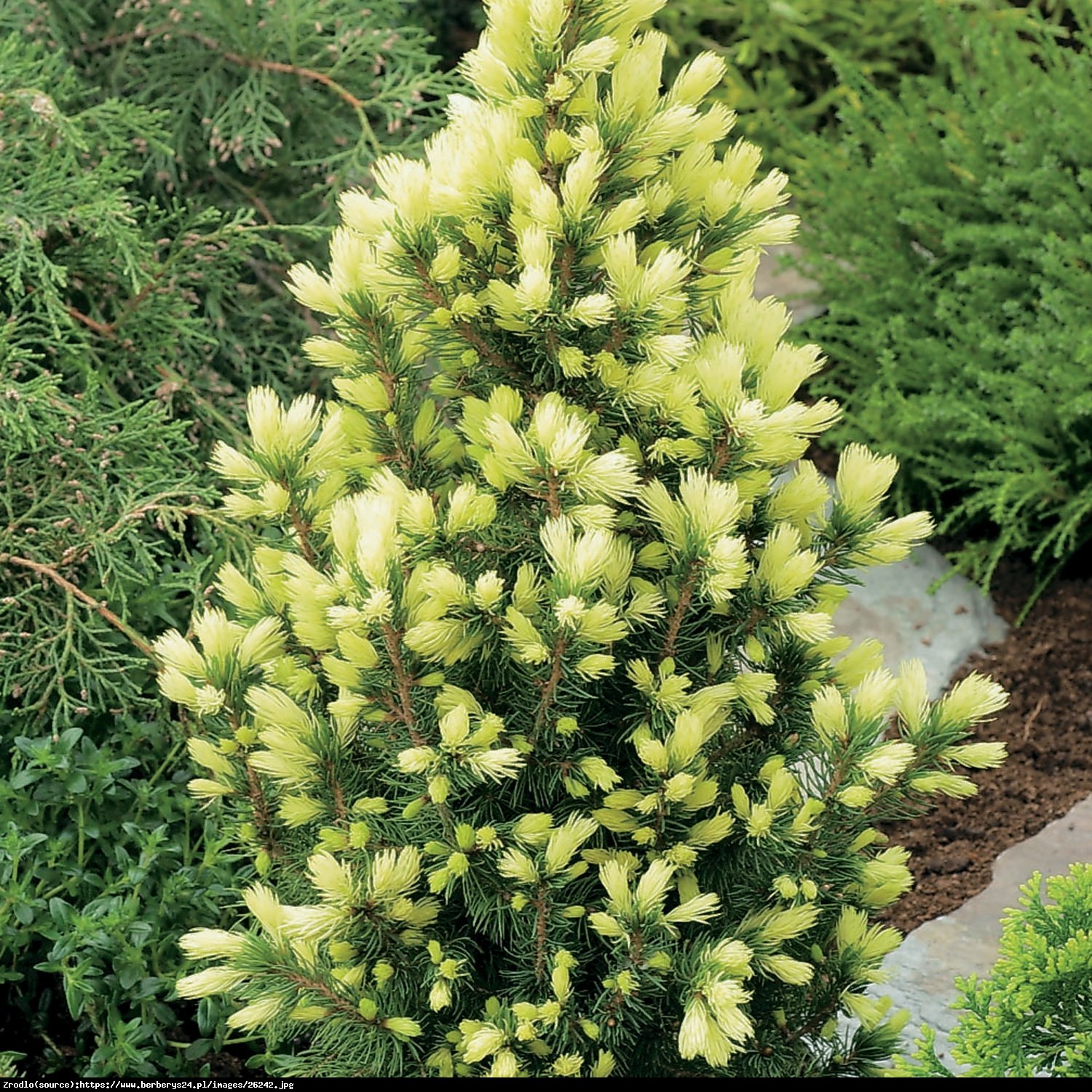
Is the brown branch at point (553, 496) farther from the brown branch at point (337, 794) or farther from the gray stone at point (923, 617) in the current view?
the gray stone at point (923, 617)

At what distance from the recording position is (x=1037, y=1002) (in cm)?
175

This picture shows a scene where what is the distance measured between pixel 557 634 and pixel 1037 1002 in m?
0.84

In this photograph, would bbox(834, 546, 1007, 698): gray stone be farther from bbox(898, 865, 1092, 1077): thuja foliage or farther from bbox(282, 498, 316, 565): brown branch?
bbox(282, 498, 316, 565): brown branch

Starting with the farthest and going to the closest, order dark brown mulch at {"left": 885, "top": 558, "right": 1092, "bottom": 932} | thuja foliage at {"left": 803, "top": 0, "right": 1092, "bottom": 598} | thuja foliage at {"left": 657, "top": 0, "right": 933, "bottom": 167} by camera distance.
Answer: thuja foliage at {"left": 657, "top": 0, "right": 933, "bottom": 167}, thuja foliage at {"left": 803, "top": 0, "right": 1092, "bottom": 598}, dark brown mulch at {"left": 885, "top": 558, "right": 1092, "bottom": 932}

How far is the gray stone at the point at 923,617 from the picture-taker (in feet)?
12.6

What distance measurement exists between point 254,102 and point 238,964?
2891mm

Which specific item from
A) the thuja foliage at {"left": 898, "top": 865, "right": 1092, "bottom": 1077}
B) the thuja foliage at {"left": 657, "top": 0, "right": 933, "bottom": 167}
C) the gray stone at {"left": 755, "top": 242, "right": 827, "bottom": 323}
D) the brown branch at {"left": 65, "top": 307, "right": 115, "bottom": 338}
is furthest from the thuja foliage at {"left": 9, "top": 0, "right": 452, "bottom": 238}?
the thuja foliage at {"left": 898, "top": 865, "right": 1092, "bottom": 1077}

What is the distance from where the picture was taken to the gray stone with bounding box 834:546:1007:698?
12.6 feet

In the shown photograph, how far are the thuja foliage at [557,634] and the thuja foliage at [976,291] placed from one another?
201cm

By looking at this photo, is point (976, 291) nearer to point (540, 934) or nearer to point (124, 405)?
point (124, 405)

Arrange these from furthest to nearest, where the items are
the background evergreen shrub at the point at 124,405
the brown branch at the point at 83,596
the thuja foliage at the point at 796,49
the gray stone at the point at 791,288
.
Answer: the thuja foliage at the point at 796,49 < the gray stone at the point at 791,288 < the brown branch at the point at 83,596 < the background evergreen shrub at the point at 124,405

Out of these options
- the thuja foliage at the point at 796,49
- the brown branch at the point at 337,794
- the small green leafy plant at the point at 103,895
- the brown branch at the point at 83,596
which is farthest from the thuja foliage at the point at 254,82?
the brown branch at the point at 337,794

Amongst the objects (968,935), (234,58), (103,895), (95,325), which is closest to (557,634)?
(103,895)

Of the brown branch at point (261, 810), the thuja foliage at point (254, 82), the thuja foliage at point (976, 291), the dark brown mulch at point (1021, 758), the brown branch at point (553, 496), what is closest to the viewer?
the brown branch at point (553, 496)
